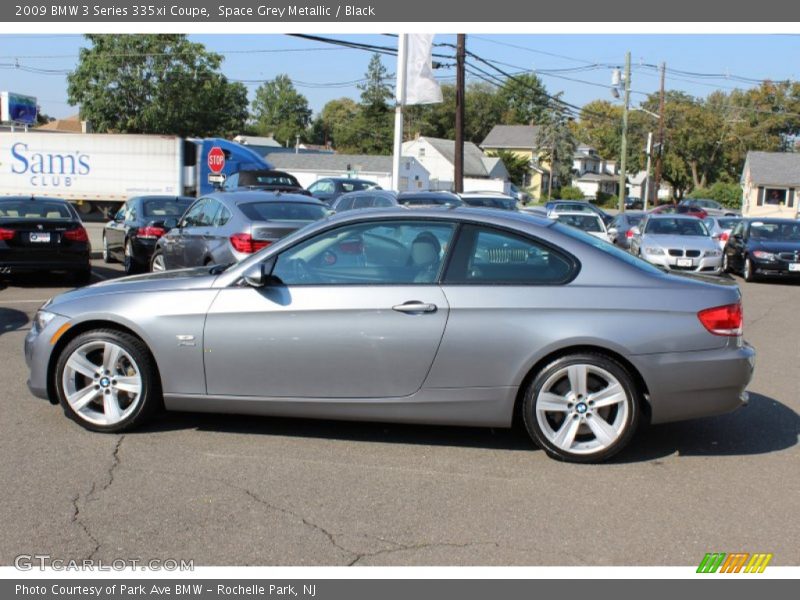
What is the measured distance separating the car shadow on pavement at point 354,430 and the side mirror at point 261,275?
1.11 meters

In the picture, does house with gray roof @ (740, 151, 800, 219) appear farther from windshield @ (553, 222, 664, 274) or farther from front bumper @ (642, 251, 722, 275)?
windshield @ (553, 222, 664, 274)

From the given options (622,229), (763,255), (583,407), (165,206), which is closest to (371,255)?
(583,407)

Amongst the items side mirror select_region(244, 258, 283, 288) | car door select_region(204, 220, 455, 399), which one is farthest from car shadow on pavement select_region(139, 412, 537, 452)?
side mirror select_region(244, 258, 283, 288)

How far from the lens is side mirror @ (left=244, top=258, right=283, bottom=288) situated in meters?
5.51

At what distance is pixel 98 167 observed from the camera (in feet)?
110

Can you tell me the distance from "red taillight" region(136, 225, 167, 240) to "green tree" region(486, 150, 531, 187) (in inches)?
2873

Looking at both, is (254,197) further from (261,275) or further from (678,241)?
(678,241)

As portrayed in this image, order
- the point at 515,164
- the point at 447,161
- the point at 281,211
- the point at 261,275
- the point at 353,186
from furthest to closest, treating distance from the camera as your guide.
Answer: the point at 515,164 → the point at 447,161 → the point at 353,186 → the point at 281,211 → the point at 261,275

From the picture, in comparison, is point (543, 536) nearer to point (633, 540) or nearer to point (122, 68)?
point (633, 540)

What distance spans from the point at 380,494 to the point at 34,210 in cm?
1096

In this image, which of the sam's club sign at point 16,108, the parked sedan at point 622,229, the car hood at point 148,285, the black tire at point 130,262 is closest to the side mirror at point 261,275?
the car hood at point 148,285

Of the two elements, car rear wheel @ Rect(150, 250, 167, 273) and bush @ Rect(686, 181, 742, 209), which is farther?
bush @ Rect(686, 181, 742, 209)

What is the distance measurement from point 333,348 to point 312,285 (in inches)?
18.2

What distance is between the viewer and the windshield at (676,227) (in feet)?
61.2
